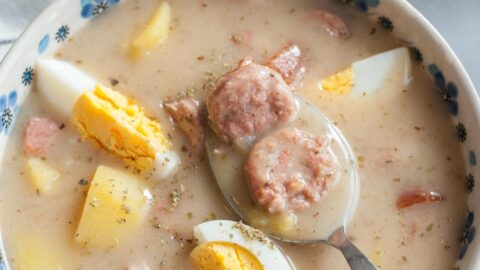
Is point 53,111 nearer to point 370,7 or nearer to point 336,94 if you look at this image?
point 336,94

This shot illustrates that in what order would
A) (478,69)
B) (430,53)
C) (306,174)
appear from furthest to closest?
(478,69), (430,53), (306,174)

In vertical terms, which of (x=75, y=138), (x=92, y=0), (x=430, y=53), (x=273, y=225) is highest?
(x=92, y=0)

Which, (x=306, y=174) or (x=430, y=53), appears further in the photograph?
(x=430, y=53)

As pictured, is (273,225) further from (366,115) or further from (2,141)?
(2,141)

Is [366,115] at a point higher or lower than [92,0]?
lower

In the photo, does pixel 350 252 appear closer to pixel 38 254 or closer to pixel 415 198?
pixel 415 198

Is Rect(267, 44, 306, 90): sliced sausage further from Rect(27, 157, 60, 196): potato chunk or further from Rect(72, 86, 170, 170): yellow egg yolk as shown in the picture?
Rect(27, 157, 60, 196): potato chunk

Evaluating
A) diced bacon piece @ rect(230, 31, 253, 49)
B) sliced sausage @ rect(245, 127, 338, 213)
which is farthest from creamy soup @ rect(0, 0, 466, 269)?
sliced sausage @ rect(245, 127, 338, 213)

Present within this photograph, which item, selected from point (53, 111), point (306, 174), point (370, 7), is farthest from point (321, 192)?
point (53, 111)

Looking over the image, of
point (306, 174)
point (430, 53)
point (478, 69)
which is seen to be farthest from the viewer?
point (478, 69)
